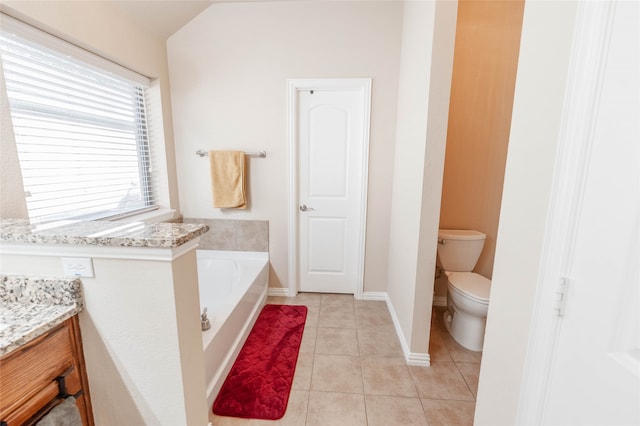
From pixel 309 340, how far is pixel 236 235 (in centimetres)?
124

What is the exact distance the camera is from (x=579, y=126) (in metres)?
0.62

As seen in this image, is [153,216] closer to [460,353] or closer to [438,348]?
[438,348]

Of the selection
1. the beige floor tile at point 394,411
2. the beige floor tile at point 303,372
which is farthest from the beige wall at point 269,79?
the beige floor tile at point 394,411

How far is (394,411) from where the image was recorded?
1489mm

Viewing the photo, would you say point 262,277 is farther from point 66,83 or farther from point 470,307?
point 66,83

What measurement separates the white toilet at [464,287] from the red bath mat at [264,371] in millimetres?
1215

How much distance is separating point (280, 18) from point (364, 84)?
36.3 inches

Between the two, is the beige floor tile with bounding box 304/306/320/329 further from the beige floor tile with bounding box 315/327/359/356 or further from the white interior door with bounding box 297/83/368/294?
the white interior door with bounding box 297/83/368/294

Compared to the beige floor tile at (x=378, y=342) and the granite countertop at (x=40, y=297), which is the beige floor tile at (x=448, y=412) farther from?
the granite countertop at (x=40, y=297)

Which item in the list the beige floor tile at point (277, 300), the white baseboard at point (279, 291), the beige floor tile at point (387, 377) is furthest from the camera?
the white baseboard at point (279, 291)

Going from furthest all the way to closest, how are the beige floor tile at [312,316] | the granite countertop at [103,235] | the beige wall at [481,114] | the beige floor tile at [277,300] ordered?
1. the beige floor tile at [277,300]
2. the beige floor tile at [312,316]
3. the beige wall at [481,114]
4. the granite countertop at [103,235]

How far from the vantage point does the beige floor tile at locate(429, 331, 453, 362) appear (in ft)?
6.26

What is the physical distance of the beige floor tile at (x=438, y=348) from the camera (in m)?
1.91

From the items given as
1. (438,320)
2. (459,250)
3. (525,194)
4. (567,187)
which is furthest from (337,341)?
(567,187)
